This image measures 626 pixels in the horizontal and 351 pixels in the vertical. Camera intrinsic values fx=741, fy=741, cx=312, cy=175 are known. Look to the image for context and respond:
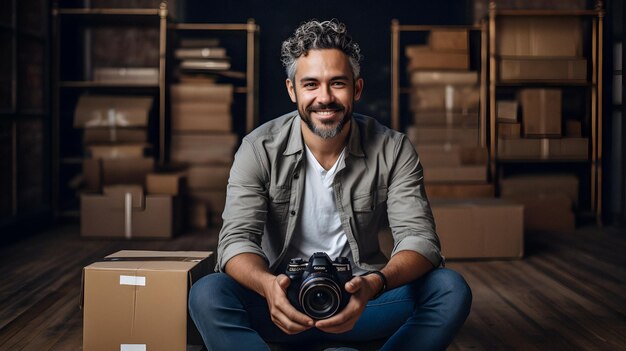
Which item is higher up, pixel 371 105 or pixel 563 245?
pixel 371 105

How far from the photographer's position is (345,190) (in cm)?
202

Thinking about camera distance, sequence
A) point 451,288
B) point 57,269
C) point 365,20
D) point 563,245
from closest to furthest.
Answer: point 451,288
point 57,269
point 563,245
point 365,20

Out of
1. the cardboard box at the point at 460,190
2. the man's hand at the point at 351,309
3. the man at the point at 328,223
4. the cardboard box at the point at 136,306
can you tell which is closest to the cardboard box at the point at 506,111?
the cardboard box at the point at 460,190

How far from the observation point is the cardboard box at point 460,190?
14.9 feet

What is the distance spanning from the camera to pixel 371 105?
5.37m

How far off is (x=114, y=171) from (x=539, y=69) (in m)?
2.83

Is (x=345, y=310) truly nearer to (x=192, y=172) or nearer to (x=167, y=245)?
(x=167, y=245)

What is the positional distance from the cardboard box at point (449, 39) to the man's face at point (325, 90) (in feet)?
10.1

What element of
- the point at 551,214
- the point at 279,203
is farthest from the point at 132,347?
the point at 551,214

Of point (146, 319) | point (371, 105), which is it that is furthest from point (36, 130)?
point (146, 319)

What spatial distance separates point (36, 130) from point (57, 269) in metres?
1.58

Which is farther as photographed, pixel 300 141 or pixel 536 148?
pixel 536 148

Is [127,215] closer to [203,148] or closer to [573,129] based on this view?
[203,148]

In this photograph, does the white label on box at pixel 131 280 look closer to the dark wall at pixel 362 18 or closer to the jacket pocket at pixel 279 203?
the jacket pocket at pixel 279 203
